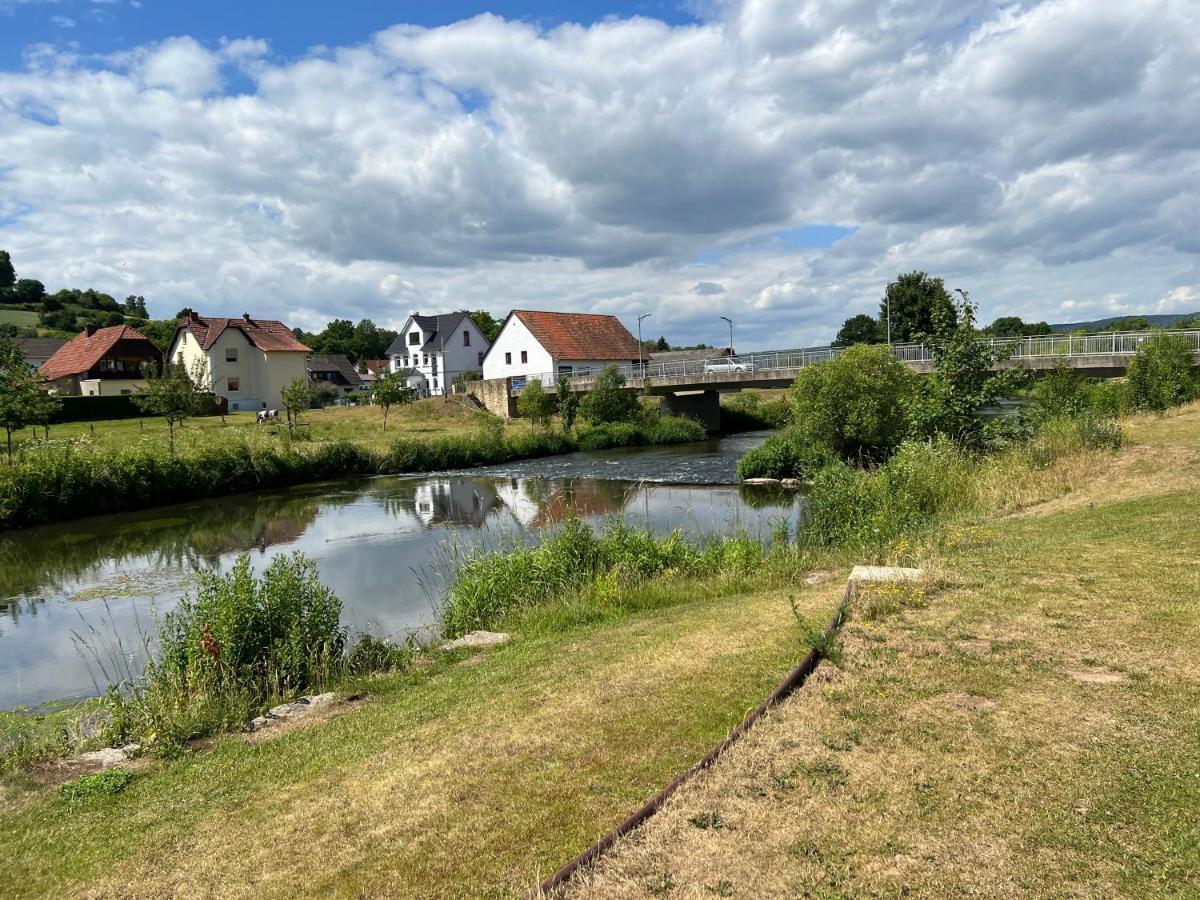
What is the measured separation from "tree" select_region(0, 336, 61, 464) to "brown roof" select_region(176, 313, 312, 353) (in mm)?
28677

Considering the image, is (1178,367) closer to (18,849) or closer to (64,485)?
(18,849)

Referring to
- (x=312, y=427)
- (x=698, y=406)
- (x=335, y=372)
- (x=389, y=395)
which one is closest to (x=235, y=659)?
(x=312, y=427)

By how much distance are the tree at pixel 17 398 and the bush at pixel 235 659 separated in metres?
23.6

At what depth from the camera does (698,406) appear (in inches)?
2226

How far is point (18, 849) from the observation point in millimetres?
4812

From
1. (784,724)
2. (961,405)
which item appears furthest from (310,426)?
(784,724)

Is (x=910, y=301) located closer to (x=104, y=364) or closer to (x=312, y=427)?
(x=312, y=427)

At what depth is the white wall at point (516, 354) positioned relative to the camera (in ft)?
214

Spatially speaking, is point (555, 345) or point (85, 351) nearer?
point (85, 351)

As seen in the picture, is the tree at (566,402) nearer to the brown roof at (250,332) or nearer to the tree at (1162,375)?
the brown roof at (250,332)

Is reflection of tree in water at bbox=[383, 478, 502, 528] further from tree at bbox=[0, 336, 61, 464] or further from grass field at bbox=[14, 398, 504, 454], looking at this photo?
tree at bbox=[0, 336, 61, 464]

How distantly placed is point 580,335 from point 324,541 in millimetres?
50813

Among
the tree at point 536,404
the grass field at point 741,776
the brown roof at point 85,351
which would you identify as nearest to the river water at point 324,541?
the grass field at point 741,776

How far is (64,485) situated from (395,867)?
27.1 m
